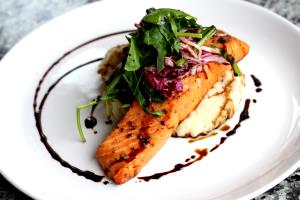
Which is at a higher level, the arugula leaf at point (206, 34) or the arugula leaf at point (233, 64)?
the arugula leaf at point (206, 34)

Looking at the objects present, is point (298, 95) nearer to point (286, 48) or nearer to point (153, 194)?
point (286, 48)

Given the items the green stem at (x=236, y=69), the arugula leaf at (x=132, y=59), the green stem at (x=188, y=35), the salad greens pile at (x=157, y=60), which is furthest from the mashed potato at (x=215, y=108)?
the arugula leaf at (x=132, y=59)

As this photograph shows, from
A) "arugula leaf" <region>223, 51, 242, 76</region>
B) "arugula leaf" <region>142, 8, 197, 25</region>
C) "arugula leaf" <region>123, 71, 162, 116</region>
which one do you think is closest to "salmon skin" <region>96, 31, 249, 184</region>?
"arugula leaf" <region>123, 71, 162, 116</region>

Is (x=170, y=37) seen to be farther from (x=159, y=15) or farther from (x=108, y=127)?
(x=108, y=127)

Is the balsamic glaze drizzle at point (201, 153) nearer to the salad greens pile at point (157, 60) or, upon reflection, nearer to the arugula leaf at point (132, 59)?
the salad greens pile at point (157, 60)

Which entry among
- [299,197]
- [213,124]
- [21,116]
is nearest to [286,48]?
[213,124]

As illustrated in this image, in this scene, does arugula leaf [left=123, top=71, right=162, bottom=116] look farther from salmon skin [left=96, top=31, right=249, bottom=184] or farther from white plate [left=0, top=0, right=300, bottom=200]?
white plate [left=0, top=0, right=300, bottom=200]

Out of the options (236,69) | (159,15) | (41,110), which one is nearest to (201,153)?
(236,69)
